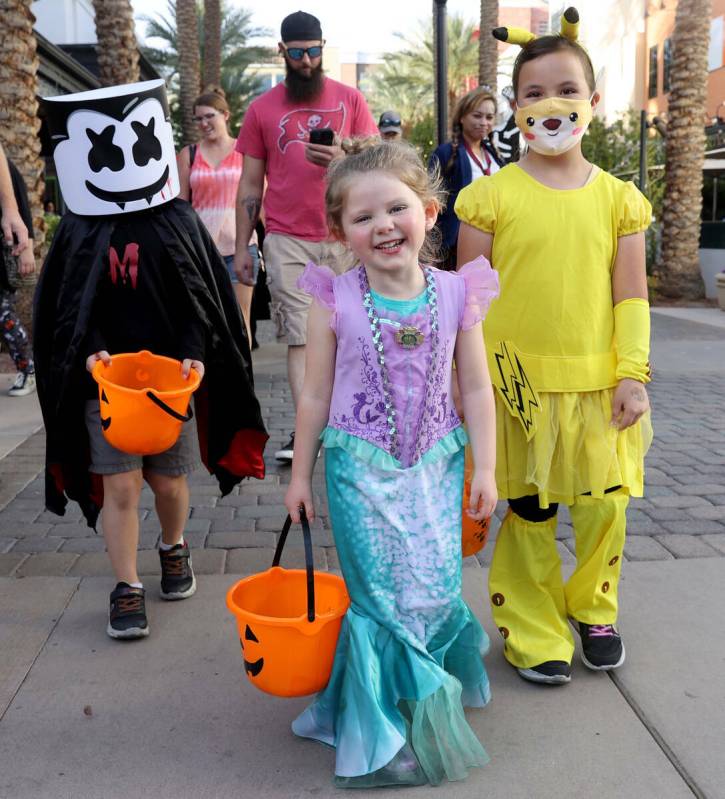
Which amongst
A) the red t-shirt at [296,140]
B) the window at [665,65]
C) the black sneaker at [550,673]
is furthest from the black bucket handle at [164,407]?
the window at [665,65]

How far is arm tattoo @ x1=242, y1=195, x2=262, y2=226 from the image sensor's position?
17.0 ft

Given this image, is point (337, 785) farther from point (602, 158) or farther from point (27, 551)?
point (602, 158)

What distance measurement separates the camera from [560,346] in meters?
2.84

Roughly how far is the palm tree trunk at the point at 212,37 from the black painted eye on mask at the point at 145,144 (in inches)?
862

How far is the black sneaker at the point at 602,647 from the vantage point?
2.90 meters

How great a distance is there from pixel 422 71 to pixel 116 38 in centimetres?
3599

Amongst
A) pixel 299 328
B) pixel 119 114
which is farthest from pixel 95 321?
pixel 299 328

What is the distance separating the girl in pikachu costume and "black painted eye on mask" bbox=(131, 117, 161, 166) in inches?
41.7

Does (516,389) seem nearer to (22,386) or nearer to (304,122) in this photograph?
(304,122)

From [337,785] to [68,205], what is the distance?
2.03m

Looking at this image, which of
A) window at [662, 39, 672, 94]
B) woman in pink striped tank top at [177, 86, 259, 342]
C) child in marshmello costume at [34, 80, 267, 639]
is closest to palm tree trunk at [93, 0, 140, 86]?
woman in pink striped tank top at [177, 86, 259, 342]

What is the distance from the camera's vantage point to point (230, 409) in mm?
3482

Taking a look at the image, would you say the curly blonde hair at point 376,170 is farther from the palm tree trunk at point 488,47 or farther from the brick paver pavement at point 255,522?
the palm tree trunk at point 488,47

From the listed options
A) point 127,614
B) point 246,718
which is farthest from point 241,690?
point 127,614
